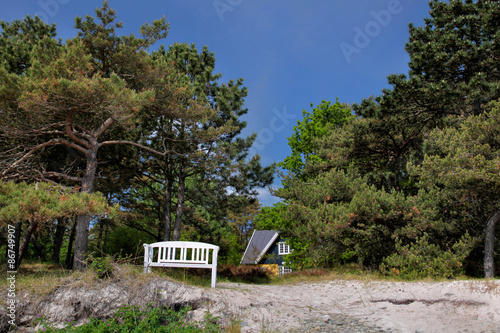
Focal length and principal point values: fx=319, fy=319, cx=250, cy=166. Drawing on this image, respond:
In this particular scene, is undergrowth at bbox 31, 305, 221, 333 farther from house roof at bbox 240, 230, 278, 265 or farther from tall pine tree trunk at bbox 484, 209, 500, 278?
house roof at bbox 240, 230, 278, 265

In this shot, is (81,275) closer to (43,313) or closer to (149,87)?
(43,313)

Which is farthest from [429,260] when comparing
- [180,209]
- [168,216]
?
[168,216]

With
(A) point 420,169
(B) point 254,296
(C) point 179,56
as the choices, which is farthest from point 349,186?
(C) point 179,56

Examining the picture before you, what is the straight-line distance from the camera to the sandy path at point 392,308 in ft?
20.1

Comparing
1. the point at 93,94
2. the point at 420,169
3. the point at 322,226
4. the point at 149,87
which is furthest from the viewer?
the point at 322,226

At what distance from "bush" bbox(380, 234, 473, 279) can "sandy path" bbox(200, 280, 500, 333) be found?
1707 mm

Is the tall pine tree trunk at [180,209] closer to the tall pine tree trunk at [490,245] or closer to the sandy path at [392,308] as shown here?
the sandy path at [392,308]

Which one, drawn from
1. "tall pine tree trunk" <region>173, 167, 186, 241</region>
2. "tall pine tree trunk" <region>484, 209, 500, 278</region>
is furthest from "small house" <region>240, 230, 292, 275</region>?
"tall pine tree trunk" <region>484, 209, 500, 278</region>

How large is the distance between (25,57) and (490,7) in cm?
1712

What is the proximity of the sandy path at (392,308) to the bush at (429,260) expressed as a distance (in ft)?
5.60

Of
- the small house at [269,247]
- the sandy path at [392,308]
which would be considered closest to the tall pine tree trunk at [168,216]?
the sandy path at [392,308]

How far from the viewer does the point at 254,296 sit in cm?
742

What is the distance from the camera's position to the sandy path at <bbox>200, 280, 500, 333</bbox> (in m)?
6.12

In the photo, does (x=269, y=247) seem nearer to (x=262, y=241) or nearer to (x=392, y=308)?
(x=262, y=241)
